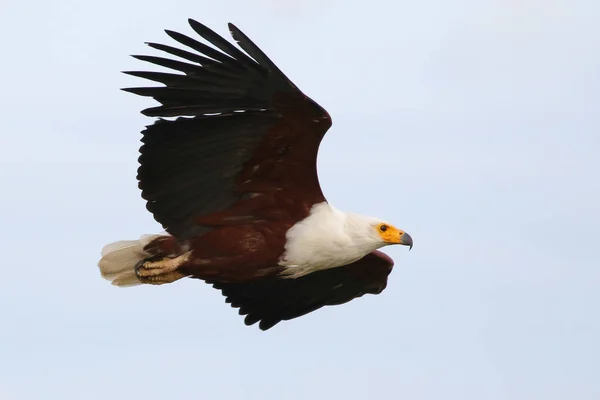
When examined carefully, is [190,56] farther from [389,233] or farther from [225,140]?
[389,233]

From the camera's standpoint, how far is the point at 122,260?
1436 centimetres

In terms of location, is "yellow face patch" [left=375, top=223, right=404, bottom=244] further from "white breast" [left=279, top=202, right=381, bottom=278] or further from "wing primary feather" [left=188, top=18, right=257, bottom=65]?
"wing primary feather" [left=188, top=18, right=257, bottom=65]

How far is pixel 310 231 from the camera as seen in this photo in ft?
45.4

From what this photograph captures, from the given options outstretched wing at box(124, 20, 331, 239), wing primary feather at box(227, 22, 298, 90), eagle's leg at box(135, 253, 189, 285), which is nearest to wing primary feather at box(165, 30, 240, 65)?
outstretched wing at box(124, 20, 331, 239)

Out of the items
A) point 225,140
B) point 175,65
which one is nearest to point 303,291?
point 225,140

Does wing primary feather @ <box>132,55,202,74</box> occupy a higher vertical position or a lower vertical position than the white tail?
higher

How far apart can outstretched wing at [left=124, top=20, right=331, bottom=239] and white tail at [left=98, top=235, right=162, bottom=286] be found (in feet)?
1.76

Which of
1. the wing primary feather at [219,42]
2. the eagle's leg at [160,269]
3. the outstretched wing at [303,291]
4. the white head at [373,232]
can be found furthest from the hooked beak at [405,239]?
the wing primary feather at [219,42]

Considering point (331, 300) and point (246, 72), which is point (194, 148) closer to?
point (246, 72)

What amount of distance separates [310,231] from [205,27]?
2.34 m

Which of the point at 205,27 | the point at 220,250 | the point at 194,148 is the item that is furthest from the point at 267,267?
the point at 205,27

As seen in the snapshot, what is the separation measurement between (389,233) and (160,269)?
2162 mm

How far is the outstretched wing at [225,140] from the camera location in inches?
507

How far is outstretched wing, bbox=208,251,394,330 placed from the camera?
50.1ft
